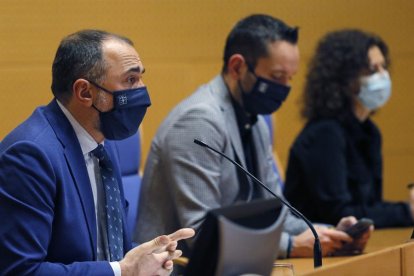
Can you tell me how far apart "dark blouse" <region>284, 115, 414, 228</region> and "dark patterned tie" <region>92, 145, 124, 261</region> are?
1286 mm

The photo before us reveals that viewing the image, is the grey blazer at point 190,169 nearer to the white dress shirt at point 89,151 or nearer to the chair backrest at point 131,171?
Answer: the chair backrest at point 131,171

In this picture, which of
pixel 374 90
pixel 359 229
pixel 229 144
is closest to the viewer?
pixel 359 229

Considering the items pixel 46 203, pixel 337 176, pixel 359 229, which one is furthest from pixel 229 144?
pixel 46 203

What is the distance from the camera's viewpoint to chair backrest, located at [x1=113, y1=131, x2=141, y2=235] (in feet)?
10.3

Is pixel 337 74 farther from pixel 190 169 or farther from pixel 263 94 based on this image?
pixel 190 169

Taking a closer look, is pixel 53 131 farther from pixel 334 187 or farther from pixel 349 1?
pixel 349 1

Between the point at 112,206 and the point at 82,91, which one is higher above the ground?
the point at 82,91

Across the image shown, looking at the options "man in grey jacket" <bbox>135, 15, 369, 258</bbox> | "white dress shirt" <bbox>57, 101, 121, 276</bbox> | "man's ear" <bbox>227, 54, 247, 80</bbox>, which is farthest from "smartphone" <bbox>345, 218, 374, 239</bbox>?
"white dress shirt" <bbox>57, 101, 121, 276</bbox>

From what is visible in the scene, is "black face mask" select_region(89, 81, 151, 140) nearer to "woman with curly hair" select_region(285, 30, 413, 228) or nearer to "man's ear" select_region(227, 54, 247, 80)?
"man's ear" select_region(227, 54, 247, 80)

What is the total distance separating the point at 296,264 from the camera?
2.73 meters

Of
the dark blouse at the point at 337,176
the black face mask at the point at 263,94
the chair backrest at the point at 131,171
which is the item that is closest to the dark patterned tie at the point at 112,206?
the chair backrest at the point at 131,171

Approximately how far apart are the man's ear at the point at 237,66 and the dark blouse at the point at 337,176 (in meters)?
0.58

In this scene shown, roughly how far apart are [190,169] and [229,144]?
200 mm

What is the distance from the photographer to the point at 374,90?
374 centimetres
